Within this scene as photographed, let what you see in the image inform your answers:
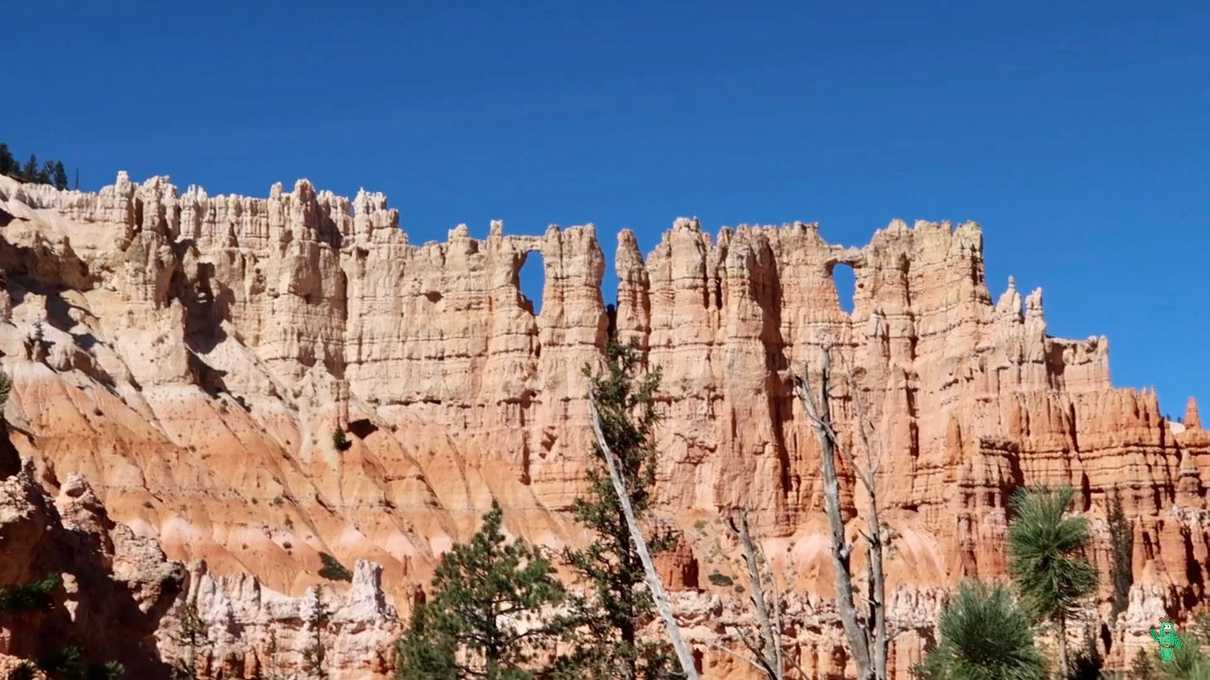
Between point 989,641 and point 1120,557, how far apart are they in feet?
218

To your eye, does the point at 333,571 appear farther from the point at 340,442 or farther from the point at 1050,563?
the point at 1050,563

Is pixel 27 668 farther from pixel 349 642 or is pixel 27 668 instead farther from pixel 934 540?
pixel 934 540

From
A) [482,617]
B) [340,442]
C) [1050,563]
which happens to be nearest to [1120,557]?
[340,442]

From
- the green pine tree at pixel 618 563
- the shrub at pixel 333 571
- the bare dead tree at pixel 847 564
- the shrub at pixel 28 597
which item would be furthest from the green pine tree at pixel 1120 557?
the bare dead tree at pixel 847 564

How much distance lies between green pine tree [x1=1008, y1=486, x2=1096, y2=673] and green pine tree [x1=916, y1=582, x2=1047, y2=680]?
14.0ft

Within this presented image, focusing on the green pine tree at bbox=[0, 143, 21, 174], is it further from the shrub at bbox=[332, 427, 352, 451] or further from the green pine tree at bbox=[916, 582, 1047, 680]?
the green pine tree at bbox=[916, 582, 1047, 680]

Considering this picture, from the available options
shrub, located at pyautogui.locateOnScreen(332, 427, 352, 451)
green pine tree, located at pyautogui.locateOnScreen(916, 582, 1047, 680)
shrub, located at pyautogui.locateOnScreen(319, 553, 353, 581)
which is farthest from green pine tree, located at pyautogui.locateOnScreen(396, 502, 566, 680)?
shrub, located at pyautogui.locateOnScreen(332, 427, 352, 451)

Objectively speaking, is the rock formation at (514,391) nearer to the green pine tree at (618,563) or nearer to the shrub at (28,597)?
the green pine tree at (618,563)

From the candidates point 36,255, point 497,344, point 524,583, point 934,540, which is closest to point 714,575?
point 934,540

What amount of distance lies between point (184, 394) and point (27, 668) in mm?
68964

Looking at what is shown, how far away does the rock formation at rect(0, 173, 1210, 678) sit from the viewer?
299 feet

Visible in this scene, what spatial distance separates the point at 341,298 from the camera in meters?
109

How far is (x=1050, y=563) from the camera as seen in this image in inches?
1430

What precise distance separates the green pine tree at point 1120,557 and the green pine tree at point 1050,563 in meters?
55.8
